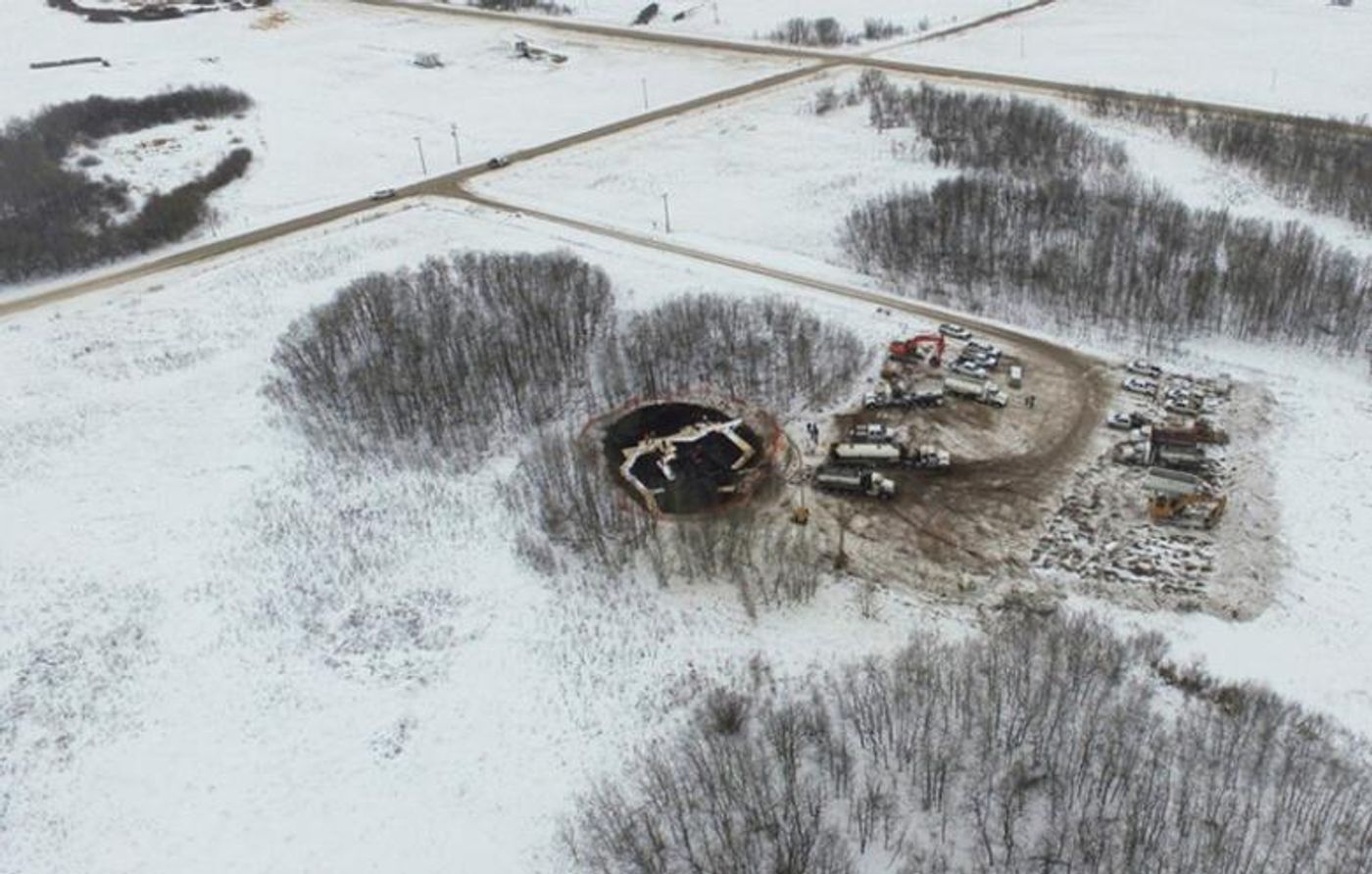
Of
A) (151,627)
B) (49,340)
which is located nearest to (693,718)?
(151,627)

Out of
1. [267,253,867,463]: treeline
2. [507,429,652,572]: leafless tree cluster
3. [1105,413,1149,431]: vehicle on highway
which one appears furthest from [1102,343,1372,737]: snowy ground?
[267,253,867,463]: treeline

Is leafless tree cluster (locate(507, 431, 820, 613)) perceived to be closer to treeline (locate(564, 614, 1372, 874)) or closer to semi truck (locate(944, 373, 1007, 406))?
treeline (locate(564, 614, 1372, 874))

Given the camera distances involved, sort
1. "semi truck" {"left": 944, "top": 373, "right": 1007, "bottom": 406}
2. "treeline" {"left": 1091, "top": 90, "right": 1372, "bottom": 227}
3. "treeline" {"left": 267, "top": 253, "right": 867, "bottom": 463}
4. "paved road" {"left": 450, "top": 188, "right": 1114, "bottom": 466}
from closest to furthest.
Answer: "paved road" {"left": 450, "top": 188, "right": 1114, "bottom": 466} → "semi truck" {"left": 944, "top": 373, "right": 1007, "bottom": 406} → "treeline" {"left": 267, "top": 253, "right": 867, "bottom": 463} → "treeline" {"left": 1091, "top": 90, "right": 1372, "bottom": 227}

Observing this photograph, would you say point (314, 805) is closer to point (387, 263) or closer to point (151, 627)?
point (151, 627)

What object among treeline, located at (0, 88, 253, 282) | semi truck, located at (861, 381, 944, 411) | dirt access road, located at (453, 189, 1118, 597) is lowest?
dirt access road, located at (453, 189, 1118, 597)

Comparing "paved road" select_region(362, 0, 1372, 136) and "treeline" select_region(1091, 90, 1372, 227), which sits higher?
"paved road" select_region(362, 0, 1372, 136)

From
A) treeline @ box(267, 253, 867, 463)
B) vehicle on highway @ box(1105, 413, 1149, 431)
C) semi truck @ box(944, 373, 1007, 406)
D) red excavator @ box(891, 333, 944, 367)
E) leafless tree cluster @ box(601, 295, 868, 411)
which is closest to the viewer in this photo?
vehicle on highway @ box(1105, 413, 1149, 431)

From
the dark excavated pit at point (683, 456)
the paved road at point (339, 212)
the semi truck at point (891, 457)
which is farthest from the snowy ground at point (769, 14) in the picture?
the semi truck at point (891, 457)
